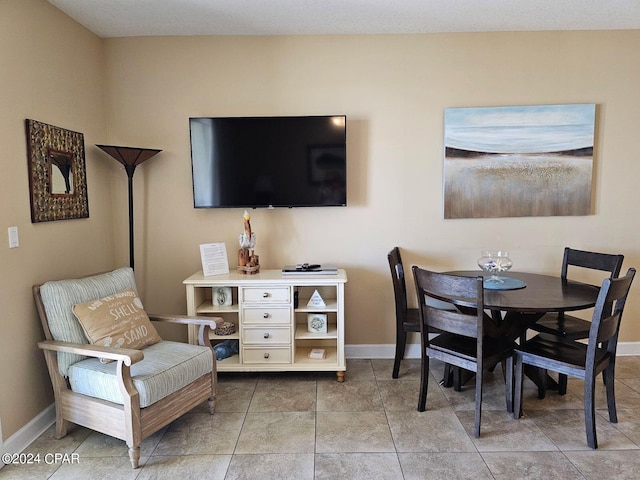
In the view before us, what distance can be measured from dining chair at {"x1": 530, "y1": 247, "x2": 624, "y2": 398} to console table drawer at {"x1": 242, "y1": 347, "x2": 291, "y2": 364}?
1.70 m

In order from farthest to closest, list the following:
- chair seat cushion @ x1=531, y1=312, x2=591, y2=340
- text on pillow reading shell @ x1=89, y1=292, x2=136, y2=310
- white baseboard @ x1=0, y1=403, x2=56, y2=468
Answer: chair seat cushion @ x1=531, y1=312, x2=591, y2=340, text on pillow reading shell @ x1=89, y1=292, x2=136, y2=310, white baseboard @ x1=0, y1=403, x2=56, y2=468

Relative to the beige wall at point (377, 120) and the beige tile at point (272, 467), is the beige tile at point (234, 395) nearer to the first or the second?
the beige tile at point (272, 467)

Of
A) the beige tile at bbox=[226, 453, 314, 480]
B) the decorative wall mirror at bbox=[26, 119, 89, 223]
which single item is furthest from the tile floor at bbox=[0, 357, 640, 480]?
the decorative wall mirror at bbox=[26, 119, 89, 223]

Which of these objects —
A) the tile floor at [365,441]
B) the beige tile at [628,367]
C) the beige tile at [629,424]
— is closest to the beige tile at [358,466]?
the tile floor at [365,441]

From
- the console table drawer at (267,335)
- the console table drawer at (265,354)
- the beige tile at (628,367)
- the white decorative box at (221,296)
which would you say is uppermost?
the white decorative box at (221,296)

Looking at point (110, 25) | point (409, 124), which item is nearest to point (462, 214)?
point (409, 124)

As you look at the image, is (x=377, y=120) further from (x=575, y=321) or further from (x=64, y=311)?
(x=64, y=311)

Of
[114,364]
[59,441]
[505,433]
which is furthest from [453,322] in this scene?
[59,441]

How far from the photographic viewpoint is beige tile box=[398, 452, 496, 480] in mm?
1954

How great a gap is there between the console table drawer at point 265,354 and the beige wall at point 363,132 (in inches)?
27.4

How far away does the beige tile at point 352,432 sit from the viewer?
7.18ft

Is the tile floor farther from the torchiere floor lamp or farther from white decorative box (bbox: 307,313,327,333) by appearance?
the torchiere floor lamp

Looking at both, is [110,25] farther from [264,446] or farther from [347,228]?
[264,446]

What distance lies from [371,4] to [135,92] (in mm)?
1904
